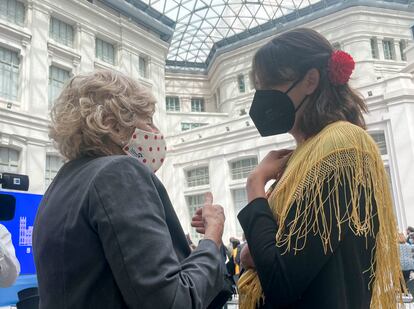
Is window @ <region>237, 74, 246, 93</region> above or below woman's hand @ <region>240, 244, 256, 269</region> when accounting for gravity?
above

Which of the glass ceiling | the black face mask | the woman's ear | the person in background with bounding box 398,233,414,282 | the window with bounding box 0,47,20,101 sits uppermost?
the glass ceiling

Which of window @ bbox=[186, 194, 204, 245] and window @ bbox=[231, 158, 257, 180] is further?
window @ bbox=[186, 194, 204, 245]

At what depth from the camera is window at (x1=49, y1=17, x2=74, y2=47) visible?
23297 millimetres

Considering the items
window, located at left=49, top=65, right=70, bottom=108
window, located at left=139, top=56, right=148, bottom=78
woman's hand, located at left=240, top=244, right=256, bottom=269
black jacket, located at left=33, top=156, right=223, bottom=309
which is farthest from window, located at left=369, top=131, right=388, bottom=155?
black jacket, located at left=33, top=156, right=223, bottom=309

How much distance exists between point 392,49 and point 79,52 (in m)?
23.6

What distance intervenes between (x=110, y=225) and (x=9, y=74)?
865 inches

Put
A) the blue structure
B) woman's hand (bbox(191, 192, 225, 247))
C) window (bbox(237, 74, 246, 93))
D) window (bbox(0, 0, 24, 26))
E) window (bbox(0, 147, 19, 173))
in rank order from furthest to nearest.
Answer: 1. window (bbox(237, 74, 246, 93))
2. window (bbox(0, 0, 24, 26))
3. window (bbox(0, 147, 19, 173))
4. the blue structure
5. woman's hand (bbox(191, 192, 225, 247))

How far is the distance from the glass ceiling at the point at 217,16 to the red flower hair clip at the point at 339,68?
3328 cm

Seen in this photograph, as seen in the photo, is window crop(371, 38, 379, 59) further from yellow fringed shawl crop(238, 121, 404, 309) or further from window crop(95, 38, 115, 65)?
yellow fringed shawl crop(238, 121, 404, 309)

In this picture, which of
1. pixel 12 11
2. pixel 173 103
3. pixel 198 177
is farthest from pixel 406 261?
pixel 173 103

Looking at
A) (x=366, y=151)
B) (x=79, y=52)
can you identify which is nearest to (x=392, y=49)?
(x=79, y=52)

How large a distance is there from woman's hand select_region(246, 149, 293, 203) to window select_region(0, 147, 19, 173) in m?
19.5

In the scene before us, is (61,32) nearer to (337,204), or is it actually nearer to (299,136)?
(299,136)

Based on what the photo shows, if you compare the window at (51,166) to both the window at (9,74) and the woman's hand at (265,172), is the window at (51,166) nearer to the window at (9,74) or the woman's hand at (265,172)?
the window at (9,74)
